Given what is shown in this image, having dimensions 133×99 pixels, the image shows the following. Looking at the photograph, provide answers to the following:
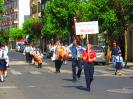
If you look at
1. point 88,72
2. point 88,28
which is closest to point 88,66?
point 88,72

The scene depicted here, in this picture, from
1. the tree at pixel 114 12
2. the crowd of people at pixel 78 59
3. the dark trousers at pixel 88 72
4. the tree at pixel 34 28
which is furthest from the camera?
the tree at pixel 34 28

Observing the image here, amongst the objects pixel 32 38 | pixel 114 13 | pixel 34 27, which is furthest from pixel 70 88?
pixel 32 38

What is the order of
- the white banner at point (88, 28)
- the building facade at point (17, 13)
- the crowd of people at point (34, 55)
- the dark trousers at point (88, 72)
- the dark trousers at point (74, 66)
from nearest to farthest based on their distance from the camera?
the dark trousers at point (88, 72), the white banner at point (88, 28), the dark trousers at point (74, 66), the crowd of people at point (34, 55), the building facade at point (17, 13)

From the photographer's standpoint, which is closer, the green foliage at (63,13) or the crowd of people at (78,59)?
the crowd of people at (78,59)

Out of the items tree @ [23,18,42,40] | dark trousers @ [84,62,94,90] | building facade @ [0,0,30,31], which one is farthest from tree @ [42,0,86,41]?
building facade @ [0,0,30,31]

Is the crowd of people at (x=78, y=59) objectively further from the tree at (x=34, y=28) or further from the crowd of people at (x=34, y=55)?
the tree at (x=34, y=28)

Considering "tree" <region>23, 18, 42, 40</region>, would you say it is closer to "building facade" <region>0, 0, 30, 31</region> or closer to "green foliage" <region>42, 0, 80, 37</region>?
"green foliage" <region>42, 0, 80, 37</region>

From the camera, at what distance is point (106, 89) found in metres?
19.1

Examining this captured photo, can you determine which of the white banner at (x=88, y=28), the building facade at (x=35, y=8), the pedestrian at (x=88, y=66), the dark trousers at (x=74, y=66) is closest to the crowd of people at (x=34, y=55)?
the dark trousers at (x=74, y=66)

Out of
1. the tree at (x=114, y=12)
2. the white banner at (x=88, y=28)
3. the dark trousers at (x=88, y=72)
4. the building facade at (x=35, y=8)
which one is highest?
the building facade at (x=35, y=8)

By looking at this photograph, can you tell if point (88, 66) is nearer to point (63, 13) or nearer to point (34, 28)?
point (63, 13)

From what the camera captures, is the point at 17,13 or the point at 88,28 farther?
the point at 17,13

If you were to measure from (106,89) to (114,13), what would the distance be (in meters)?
19.1

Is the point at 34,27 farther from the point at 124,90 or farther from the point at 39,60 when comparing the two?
the point at 124,90
